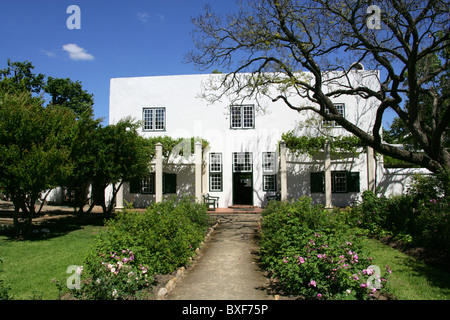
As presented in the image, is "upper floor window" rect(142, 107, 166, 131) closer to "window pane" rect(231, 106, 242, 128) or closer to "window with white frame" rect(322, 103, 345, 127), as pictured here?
"window pane" rect(231, 106, 242, 128)

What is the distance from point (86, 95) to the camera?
29.1 m

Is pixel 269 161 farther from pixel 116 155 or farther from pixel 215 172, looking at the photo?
pixel 116 155

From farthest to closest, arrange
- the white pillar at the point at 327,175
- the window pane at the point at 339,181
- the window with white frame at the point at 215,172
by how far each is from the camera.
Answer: the window with white frame at the point at 215,172
the window pane at the point at 339,181
the white pillar at the point at 327,175

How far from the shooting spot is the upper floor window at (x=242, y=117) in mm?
18375

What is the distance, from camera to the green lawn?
5.57m

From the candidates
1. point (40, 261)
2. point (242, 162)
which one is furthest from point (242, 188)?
point (40, 261)

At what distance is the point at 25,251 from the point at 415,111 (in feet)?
41.9

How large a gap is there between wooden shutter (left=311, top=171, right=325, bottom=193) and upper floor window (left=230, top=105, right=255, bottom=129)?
14.7ft

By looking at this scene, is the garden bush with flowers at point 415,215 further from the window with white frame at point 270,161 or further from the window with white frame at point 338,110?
the window with white frame at point 338,110

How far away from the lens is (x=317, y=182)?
18031 mm

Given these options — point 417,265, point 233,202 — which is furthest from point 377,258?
point 233,202

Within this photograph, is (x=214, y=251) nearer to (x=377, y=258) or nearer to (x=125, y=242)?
(x=125, y=242)

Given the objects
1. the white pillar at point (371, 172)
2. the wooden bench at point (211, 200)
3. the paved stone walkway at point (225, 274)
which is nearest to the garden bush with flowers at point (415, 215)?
the paved stone walkway at point (225, 274)

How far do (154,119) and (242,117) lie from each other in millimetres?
5177
